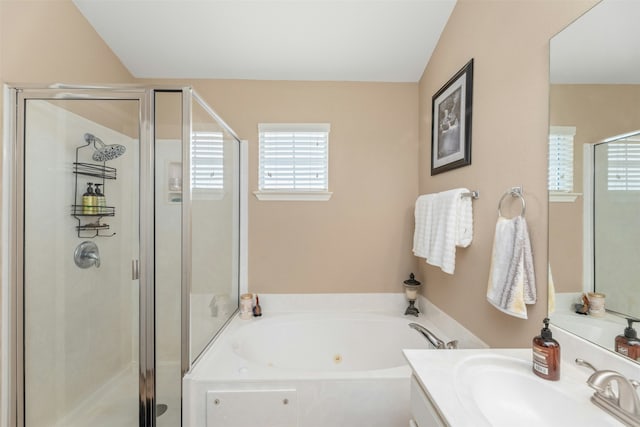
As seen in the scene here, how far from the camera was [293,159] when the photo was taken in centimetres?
207

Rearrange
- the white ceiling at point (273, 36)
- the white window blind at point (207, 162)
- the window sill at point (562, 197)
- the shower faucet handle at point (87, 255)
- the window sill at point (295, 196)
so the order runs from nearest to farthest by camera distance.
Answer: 1. the window sill at point (562, 197)
2. the white window blind at point (207, 162)
3. the shower faucet handle at point (87, 255)
4. the white ceiling at point (273, 36)
5. the window sill at point (295, 196)

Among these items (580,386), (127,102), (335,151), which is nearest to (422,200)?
(335,151)

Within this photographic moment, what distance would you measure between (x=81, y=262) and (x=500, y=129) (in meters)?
2.29

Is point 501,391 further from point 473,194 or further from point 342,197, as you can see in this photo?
point 342,197

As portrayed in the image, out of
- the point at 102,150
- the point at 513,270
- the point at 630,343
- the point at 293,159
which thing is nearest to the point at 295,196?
the point at 293,159

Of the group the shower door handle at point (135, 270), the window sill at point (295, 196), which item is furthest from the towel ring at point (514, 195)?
the shower door handle at point (135, 270)

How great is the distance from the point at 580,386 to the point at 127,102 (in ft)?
6.77

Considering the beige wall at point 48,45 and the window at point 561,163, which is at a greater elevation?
the beige wall at point 48,45

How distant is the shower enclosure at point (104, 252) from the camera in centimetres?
127

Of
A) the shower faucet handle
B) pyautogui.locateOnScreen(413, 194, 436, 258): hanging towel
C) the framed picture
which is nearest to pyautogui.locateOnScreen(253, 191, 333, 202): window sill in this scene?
pyautogui.locateOnScreen(413, 194, 436, 258): hanging towel

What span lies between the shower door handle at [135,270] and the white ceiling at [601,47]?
1.92 metres

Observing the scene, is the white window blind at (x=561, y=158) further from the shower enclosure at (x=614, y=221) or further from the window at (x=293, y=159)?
the window at (x=293, y=159)

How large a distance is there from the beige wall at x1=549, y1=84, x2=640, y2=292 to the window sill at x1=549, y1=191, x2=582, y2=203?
0.01 m

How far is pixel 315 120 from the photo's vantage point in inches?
81.9
